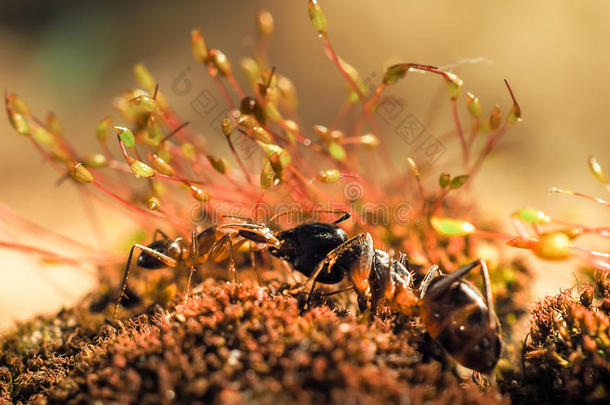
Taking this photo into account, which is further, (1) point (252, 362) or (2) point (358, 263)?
(2) point (358, 263)

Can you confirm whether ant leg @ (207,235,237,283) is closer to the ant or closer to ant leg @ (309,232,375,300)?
the ant

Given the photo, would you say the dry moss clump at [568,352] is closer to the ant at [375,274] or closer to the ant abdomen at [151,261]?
the ant at [375,274]

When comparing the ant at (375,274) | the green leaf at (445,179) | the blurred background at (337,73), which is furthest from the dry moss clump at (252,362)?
the blurred background at (337,73)

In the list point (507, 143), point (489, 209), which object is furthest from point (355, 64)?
point (489, 209)

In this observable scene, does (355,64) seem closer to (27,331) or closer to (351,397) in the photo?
(27,331)

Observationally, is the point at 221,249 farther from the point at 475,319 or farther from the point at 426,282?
the point at 475,319

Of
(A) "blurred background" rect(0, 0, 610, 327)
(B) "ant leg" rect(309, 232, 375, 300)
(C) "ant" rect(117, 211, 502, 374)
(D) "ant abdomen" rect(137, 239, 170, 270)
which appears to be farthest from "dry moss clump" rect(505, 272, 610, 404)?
(D) "ant abdomen" rect(137, 239, 170, 270)

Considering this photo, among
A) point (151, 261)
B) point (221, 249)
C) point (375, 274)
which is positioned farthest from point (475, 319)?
Answer: point (151, 261)
